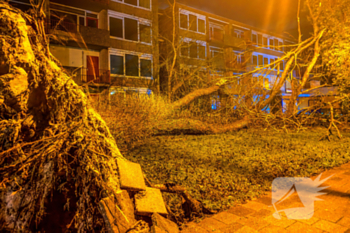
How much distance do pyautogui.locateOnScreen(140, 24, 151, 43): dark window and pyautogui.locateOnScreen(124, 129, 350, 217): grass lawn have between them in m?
14.2

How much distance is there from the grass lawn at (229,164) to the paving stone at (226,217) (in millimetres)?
151

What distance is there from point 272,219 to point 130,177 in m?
1.92

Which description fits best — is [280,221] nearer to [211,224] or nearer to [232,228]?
[232,228]

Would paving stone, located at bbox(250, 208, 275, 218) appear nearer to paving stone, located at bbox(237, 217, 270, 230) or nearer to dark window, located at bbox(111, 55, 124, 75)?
paving stone, located at bbox(237, 217, 270, 230)

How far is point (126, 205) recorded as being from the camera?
2404 mm

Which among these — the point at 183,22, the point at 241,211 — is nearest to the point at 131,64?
the point at 183,22

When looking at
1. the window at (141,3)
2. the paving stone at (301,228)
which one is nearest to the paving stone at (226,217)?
the paving stone at (301,228)

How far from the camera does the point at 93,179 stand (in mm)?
2441

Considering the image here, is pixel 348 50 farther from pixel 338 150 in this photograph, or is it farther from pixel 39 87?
pixel 39 87

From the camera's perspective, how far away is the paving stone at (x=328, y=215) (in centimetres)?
313

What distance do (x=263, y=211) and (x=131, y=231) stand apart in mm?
2036

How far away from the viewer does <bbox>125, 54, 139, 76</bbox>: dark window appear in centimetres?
2060

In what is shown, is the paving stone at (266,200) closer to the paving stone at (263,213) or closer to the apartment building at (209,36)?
the paving stone at (263,213)

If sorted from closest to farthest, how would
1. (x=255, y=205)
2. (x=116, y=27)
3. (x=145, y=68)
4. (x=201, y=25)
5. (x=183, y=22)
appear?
(x=255, y=205)
(x=116, y=27)
(x=145, y=68)
(x=183, y=22)
(x=201, y=25)
